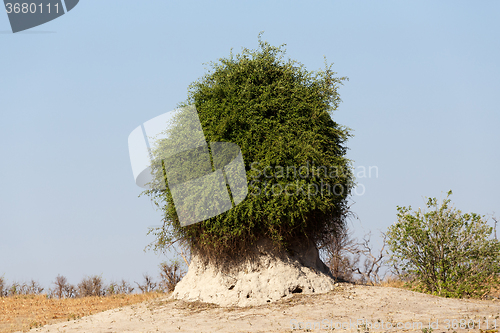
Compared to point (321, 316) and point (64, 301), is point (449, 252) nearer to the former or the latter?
point (321, 316)

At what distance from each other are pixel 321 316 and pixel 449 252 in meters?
5.86

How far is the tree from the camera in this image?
1409 cm

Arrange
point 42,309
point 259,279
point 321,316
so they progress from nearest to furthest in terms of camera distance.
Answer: point 321,316 < point 259,279 < point 42,309

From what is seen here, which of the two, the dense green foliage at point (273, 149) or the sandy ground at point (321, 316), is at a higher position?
the dense green foliage at point (273, 149)

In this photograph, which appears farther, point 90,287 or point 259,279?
point 90,287

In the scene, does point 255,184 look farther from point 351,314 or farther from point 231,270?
point 351,314

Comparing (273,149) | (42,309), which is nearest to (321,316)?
(273,149)

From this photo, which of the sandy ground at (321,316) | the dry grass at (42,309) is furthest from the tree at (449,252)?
the dry grass at (42,309)

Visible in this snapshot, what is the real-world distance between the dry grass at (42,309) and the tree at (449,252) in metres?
9.97

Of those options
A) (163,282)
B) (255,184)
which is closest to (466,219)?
(255,184)

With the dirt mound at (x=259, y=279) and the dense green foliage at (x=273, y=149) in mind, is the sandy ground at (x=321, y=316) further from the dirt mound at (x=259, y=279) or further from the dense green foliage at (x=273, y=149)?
the dense green foliage at (x=273, y=149)

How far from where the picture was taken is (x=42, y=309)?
54.1 ft

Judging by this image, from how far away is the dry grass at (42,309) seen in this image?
13.8 m

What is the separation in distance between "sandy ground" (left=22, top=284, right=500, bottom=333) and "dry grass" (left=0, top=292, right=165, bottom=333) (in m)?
1.35
